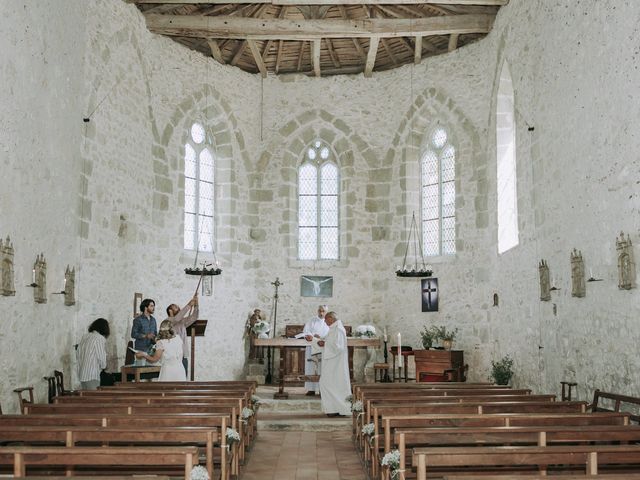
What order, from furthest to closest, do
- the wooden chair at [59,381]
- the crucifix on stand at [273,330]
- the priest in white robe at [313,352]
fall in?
1. the crucifix on stand at [273,330]
2. the priest in white robe at [313,352]
3. the wooden chair at [59,381]

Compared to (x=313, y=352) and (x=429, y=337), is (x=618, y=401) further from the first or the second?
(x=429, y=337)

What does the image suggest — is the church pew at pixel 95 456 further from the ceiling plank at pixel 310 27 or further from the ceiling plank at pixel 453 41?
the ceiling plank at pixel 453 41

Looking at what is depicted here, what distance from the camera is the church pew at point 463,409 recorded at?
646 centimetres

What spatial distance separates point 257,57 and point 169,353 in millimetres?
8240

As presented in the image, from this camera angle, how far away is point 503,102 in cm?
1386

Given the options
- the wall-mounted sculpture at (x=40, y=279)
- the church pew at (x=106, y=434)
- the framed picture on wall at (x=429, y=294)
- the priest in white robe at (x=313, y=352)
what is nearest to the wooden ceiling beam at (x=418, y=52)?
the framed picture on wall at (x=429, y=294)

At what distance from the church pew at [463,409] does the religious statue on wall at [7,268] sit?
4071 mm

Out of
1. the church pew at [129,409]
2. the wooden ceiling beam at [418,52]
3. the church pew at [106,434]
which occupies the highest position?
the wooden ceiling beam at [418,52]

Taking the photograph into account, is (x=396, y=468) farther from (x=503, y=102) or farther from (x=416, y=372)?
(x=503, y=102)

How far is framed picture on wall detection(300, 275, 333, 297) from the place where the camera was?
1636cm

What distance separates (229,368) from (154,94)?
5.96 m

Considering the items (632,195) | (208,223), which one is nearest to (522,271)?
(632,195)

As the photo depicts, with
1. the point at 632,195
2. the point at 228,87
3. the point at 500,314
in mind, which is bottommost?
the point at 500,314

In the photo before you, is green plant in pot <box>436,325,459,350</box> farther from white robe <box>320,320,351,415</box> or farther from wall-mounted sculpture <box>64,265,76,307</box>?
wall-mounted sculpture <box>64,265,76,307</box>
